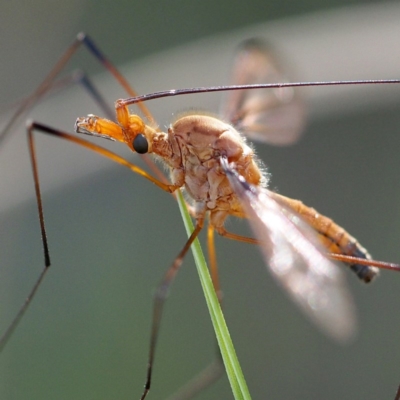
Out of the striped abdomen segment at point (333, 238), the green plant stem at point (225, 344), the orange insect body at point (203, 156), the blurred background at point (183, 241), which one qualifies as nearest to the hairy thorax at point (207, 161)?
the orange insect body at point (203, 156)

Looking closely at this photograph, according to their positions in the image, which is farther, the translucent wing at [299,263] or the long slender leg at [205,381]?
the long slender leg at [205,381]

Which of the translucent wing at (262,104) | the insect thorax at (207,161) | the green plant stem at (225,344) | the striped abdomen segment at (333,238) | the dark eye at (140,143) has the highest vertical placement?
the translucent wing at (262,104)

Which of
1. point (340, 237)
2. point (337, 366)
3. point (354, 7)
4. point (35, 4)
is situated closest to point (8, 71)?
point (35, 4)

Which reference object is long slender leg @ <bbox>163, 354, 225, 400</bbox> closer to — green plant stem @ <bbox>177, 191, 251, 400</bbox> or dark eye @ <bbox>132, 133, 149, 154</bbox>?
dark eye @ <bbox>132, 133, 149, 154</bbox>

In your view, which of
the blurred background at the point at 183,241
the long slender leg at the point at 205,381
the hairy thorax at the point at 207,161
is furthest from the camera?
the blurred background at the point at 183,241

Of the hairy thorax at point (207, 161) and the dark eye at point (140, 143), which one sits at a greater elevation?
the dark eye at point (140, 143)

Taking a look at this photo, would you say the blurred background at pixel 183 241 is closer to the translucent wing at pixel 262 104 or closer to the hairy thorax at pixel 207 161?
the translucent wing at pixel 262 104

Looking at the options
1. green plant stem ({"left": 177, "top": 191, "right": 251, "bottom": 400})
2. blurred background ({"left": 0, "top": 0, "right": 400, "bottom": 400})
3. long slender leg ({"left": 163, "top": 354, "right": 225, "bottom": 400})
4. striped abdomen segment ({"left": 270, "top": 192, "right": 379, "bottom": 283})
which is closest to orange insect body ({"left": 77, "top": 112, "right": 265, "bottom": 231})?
striped abdomen segment ({"left": 270, "top": 192, "right": 379, "bottom": 283})

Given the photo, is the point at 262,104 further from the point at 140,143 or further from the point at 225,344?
the point at 225,344
